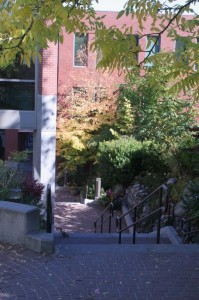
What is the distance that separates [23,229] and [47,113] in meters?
8.66

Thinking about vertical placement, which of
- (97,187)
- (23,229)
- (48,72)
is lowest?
(97,187)

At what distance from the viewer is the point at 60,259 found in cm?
627

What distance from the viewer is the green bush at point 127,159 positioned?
62.1 ft

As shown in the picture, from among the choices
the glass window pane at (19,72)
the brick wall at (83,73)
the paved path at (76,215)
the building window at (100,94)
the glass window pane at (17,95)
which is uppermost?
the brick wall at (83,73)

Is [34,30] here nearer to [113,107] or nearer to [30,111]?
[30,111]

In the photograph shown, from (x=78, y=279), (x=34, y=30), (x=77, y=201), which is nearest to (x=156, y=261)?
(x=78, y=279)

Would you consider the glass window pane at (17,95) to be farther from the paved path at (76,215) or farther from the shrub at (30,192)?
the shrub at (30,192)

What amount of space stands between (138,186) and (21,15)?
13636 mm

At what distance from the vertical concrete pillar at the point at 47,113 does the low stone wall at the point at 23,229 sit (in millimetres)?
7798

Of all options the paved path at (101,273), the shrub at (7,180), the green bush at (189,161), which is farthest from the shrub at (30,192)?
the green bush at (189,161)

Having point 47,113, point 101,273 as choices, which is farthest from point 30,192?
point 47,113

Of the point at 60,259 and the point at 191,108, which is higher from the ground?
the point at 191,108

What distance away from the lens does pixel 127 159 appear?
19078mm

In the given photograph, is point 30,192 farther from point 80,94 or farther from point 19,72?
point 80,94
